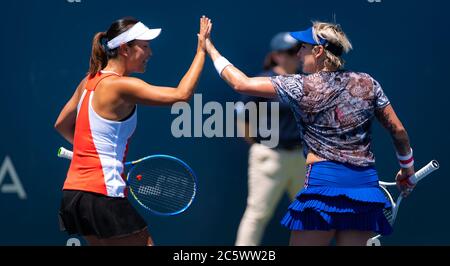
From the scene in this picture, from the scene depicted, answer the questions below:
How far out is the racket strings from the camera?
4.95 meters

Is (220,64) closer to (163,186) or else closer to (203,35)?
(203,35)

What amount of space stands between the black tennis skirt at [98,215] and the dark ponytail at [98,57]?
608 millimetres

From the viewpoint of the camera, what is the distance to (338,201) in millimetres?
4098

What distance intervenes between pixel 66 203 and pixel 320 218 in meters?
1.16

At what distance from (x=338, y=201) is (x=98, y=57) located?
52.3 inches

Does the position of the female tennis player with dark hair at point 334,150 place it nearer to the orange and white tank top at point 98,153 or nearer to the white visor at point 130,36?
the white visor at point 130,36

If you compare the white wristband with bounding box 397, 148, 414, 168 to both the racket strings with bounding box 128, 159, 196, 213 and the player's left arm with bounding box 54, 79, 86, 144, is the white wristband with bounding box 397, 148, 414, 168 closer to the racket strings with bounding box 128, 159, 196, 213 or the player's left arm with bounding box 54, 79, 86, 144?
the racket strings with bounding box 128, 159, 196, 213

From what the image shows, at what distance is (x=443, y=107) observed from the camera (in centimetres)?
547

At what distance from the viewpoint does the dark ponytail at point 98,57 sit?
169 inches

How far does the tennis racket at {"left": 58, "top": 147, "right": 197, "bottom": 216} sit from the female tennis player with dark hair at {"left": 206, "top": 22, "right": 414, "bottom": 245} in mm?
949

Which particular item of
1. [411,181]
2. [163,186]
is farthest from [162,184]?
[411,181]

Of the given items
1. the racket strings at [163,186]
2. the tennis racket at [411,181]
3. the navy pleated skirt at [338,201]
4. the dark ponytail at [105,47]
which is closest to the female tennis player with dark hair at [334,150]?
the navy pleated skirt at [338,201]
